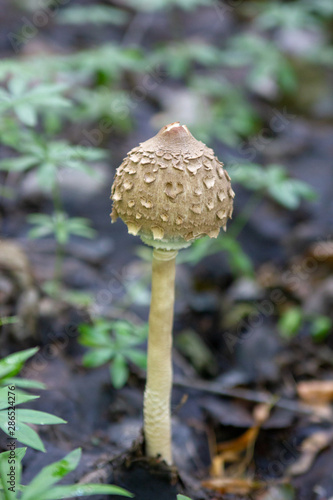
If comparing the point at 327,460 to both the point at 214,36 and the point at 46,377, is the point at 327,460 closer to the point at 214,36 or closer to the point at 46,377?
the point at 46,377

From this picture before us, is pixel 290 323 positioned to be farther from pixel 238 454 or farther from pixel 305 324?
pixel 238 454

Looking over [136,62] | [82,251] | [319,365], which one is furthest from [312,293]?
[136,62]

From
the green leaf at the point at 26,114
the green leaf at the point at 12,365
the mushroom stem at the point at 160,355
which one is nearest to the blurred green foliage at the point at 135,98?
the green leaf at the point at 26,114

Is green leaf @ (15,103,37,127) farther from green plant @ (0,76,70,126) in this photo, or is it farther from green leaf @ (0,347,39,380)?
green leaf @ (0,347,39,380)

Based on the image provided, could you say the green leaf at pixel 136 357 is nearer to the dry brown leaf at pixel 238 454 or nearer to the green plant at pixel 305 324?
the dry brown leaf at pixel 238 454

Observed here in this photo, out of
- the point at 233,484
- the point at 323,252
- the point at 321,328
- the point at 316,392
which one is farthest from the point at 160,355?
the point at 323,252
